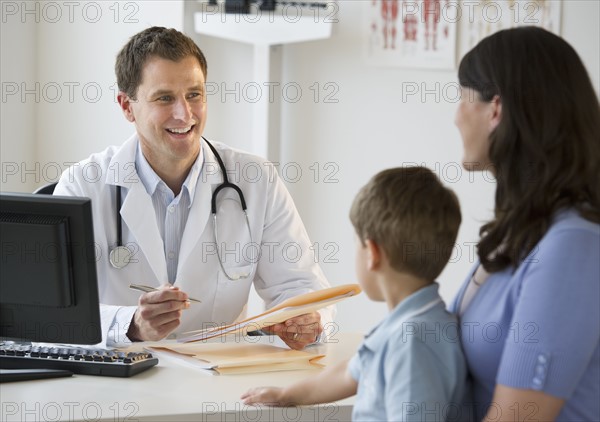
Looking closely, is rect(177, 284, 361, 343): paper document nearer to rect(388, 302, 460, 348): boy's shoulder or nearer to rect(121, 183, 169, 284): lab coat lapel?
rect(388, 302, 460, 348): boy's shoulder

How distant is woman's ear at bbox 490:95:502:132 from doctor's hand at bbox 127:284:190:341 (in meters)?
0.74

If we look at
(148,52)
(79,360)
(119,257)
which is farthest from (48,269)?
(148,52)

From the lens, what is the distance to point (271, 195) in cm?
243

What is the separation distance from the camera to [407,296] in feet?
4.66

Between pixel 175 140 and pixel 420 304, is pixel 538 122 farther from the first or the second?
pixel 175 140

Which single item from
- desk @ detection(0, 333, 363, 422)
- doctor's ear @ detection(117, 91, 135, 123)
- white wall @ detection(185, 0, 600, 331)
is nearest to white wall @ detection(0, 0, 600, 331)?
white wall @ detection(185, 0, 600, 331)

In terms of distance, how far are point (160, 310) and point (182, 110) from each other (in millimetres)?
715

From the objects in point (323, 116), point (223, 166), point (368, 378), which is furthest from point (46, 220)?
point (323, 116)

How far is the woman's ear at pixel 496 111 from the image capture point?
4.55 ft

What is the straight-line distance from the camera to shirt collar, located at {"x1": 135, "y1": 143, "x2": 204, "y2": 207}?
2336mm

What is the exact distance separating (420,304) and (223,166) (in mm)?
1125

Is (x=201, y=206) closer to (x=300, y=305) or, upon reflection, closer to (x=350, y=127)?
(x=300, y=305)

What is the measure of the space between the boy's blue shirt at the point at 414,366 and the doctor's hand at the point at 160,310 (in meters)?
0.51

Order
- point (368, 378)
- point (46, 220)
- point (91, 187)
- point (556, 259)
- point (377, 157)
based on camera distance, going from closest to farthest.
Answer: point (556, 259) → point (368, 378) → point (46, 220) → point (91, 187) → point (377, 157)
